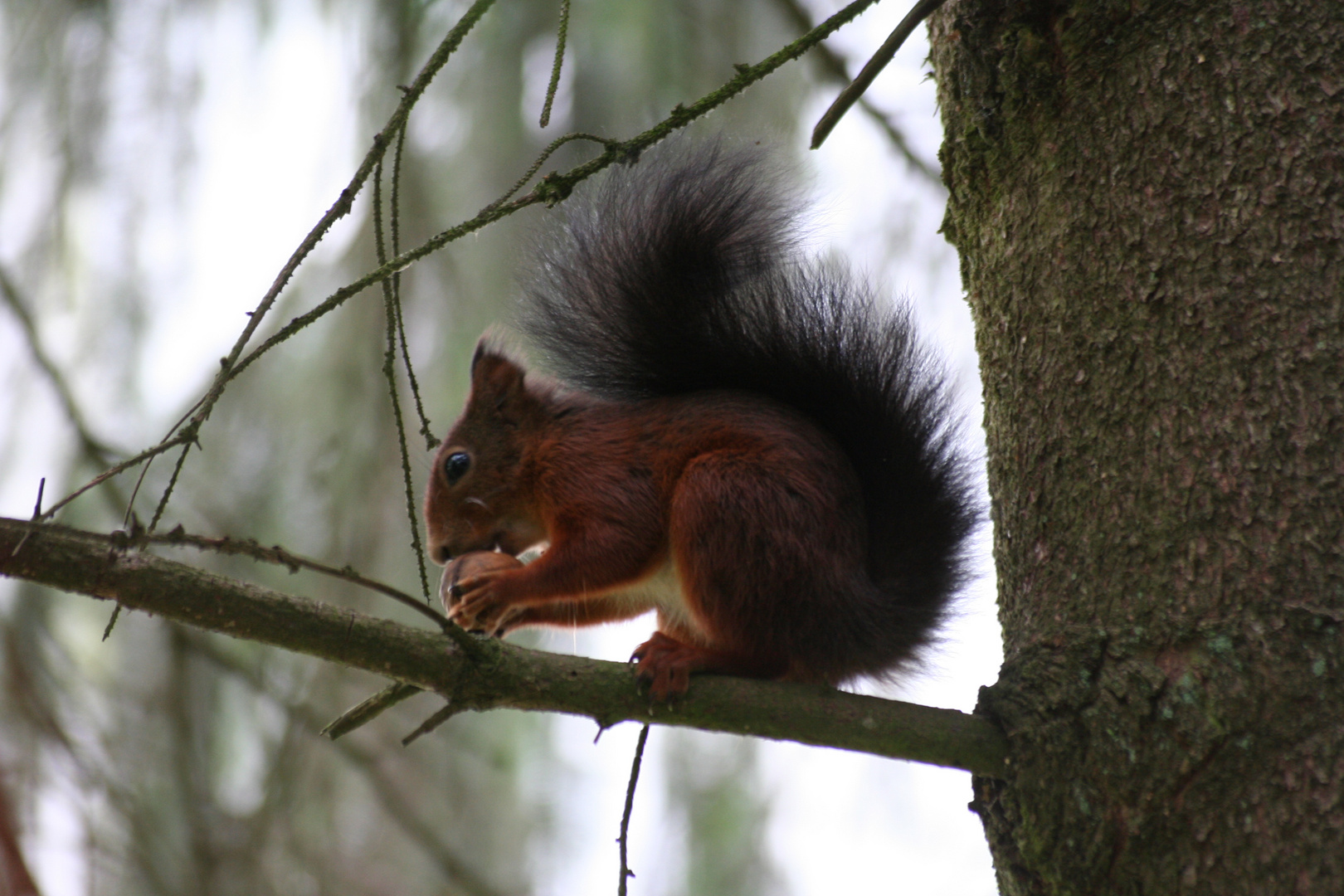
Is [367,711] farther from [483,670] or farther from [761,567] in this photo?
[761,567]

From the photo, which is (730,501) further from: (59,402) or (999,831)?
(59,402)

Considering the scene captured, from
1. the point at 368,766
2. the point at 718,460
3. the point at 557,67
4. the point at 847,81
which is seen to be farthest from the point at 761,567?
the point at 847,81

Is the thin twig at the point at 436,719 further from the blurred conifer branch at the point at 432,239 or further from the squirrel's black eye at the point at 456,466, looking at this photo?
the squirrel's black eye at the point at 456,466

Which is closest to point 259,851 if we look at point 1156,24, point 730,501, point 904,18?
point 730,501

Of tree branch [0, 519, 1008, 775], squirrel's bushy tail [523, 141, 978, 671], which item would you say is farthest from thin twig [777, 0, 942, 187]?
tree branch [0, 519, 1008, 775]

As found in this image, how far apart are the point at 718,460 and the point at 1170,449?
521mm

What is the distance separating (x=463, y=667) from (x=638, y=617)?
0.74 m

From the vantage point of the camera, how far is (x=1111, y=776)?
0.89 meters

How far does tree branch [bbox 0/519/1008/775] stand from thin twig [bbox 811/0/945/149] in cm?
47

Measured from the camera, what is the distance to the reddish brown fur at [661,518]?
124cm

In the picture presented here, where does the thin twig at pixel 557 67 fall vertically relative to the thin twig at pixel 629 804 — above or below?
above

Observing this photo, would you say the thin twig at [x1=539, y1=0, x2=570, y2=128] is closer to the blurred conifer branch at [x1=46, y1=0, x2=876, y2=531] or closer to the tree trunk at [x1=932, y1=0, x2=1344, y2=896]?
the blurred conifer branch at [x1=46, y1=0, x2=876, y2=531]

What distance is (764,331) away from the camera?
1.44 metres

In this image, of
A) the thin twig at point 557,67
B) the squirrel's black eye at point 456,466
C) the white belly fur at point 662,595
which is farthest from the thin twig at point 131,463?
the squirrel's black eye at point 456,466
